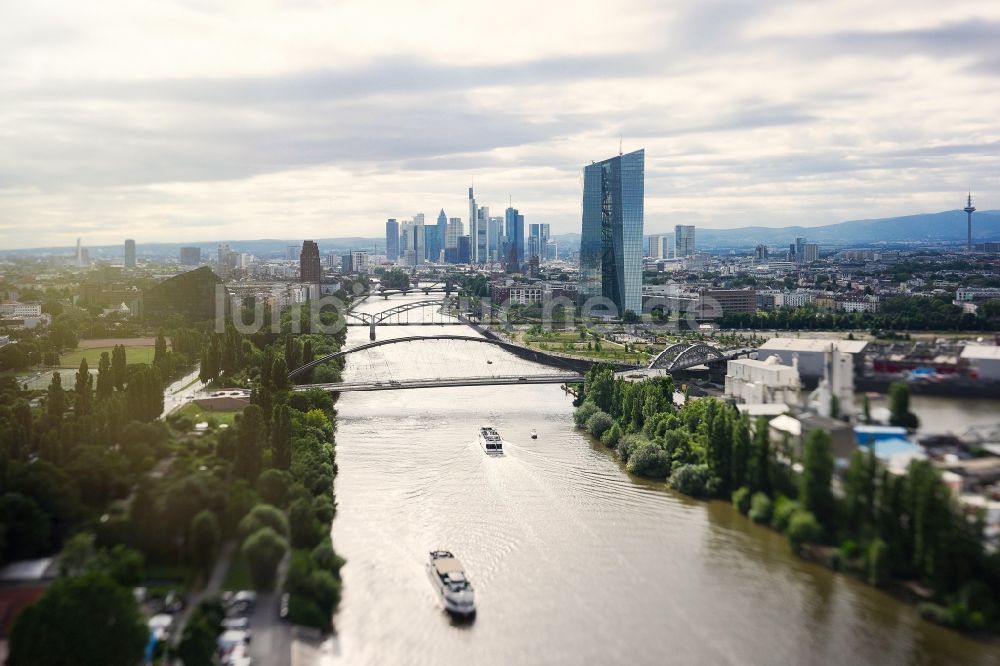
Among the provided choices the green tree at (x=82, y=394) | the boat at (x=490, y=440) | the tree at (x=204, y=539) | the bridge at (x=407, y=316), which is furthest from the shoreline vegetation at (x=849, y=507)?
the bridge at (x=407, y=316)

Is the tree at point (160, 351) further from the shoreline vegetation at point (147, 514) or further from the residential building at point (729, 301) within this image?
the residential building at point (729, 301)

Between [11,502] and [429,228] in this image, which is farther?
[429,228]

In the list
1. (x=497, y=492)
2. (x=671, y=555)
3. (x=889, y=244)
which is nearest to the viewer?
(x=671, y=555)

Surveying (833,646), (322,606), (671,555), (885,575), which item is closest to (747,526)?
(671,555)

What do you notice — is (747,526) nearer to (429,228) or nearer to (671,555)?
(671,555)

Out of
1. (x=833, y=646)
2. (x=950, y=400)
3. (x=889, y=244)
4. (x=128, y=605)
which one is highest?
(x=889, y=244)

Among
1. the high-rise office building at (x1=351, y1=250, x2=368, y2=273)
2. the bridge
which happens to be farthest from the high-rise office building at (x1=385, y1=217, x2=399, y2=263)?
the bridge

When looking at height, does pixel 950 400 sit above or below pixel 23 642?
above

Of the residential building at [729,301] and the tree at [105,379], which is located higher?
the residential building at [729,301]
